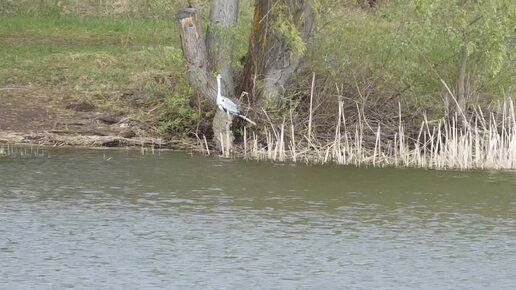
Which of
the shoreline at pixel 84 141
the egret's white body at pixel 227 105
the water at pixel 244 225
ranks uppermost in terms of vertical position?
the egret's white body at pixel 227 105

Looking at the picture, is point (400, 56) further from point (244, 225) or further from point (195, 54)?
point (244, 225)

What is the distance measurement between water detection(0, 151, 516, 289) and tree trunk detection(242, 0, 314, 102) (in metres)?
1.58

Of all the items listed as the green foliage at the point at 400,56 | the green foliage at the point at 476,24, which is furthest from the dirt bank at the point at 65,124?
the green foliage at the point at 476,24

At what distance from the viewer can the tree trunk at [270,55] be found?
16.8 meters

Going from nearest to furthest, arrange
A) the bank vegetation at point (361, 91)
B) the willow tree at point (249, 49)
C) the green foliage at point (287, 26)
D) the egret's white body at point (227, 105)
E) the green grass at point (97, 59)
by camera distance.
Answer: the bank vegetation at point (361, 91) → the green foliage at point (287, 26) → the egret's white body at point (227, 105) → the willow tree at point (249, 49) → the green grass at point (97, 59)

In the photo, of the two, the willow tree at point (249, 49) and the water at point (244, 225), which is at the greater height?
the willow tree at point (249, 49)

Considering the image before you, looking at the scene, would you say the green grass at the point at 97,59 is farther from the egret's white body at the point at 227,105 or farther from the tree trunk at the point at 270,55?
the tree trunk at the point at 270,55

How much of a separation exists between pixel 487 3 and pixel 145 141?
16.4 feet

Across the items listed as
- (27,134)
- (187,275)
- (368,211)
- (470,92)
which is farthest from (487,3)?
(187,275)

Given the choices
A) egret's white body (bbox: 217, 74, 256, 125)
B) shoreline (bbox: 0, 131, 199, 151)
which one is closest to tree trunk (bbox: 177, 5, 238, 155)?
egret's white body (bbox: 217, 74, 256, 125)

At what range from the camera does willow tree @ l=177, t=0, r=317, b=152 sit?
16.6m

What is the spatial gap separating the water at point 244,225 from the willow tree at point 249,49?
1235 mm

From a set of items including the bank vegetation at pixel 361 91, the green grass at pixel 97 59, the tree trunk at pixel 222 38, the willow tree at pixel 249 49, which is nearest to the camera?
the bank vegetation at pixel 361 91

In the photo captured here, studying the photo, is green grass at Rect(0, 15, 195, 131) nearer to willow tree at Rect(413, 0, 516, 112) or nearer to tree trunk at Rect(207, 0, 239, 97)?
tree trunk at Rect(207, 0, 239, 97)
